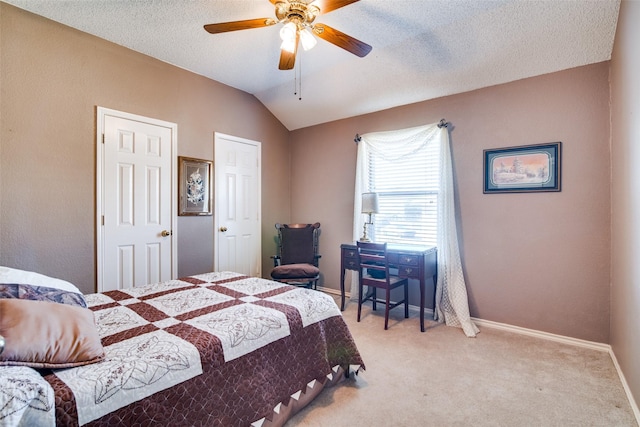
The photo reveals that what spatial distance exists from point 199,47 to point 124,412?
3.18 metres

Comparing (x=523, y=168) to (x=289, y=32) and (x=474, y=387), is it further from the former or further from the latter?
(x=289, y=32)

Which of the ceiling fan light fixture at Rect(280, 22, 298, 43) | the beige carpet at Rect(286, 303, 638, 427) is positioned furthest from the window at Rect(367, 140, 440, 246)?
the ceiling fan light fixture at Rect(280, 22, 298, 43)

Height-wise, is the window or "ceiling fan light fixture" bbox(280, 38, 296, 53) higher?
"ceiling fan light fixture" bbox(280, 38, 296, 53)

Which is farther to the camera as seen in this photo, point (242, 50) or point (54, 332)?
point (242, 50)

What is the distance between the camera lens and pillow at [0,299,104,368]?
1.09 m

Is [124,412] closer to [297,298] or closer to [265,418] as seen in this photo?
[265,418]

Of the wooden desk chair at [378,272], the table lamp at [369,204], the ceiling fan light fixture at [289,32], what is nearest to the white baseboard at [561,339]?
the wooden desk chair at [378,272]

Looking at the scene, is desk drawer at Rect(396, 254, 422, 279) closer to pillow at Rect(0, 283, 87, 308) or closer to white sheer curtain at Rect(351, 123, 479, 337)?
white sheer curtain at Rect(351, 123, 479, 337)

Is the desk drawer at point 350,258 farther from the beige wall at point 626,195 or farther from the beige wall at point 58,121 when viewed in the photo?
the beige wall at point 626,195

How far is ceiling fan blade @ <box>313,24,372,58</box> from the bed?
70.8 inches

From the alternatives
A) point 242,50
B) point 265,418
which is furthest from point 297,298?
point 242,50

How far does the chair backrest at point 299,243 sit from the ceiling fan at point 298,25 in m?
2.51

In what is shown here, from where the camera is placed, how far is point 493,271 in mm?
3166

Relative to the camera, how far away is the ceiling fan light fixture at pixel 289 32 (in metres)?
2.01
